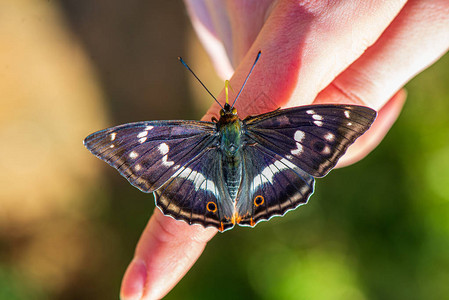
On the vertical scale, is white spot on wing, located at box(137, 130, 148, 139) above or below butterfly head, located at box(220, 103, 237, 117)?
above

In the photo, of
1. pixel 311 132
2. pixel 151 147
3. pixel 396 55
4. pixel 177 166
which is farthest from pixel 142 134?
pixel 396 55

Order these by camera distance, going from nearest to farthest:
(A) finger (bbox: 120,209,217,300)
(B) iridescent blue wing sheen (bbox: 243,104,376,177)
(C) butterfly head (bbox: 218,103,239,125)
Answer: (B) iridescent blue wing sheen (bbox: 243,104,376,177), (C) butterfly head (bbox: 218,103,239,125), (A) finger (bbox: 120,209,217,300)

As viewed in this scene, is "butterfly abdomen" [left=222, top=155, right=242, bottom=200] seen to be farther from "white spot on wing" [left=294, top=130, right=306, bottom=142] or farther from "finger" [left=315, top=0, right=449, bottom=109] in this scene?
"finger" [left=315, top=0, right=449, bottom=109]

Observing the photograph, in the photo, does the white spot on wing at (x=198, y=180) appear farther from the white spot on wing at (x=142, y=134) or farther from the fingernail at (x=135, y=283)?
the fingernail at (x=135, y=283)

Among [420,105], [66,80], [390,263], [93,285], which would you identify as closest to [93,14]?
[66,80]

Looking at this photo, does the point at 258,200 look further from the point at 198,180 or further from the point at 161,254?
the point at 161,254

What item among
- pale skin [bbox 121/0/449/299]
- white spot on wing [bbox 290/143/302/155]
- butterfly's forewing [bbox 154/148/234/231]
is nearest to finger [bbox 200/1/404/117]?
pale skin [bbox 121/0/449/299]

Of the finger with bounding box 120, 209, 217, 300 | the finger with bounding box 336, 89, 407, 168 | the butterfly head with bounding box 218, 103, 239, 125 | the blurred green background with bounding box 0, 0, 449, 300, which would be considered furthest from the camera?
the blurred green background with bounding box 0, 0, 449, 300

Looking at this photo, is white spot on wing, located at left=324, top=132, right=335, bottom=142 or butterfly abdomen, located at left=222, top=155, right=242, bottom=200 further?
butterfly abdomen, located at left=222, top=155, right=242, bottom=200
